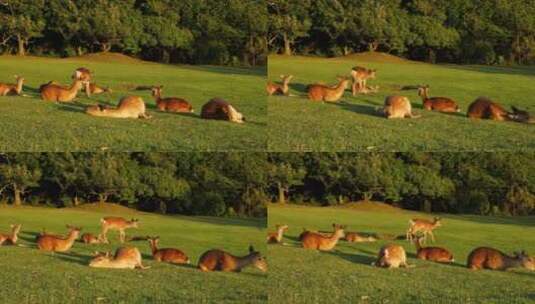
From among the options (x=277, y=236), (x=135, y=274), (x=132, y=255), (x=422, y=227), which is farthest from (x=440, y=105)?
(x=135, y=274)

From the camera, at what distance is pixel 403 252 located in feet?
48.1

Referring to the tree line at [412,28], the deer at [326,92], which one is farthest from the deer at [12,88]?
the deer at [326,92]

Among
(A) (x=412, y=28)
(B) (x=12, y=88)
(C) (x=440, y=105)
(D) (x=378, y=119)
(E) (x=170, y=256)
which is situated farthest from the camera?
(A) (x=412, y=28)

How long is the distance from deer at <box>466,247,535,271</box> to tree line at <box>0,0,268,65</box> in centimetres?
543

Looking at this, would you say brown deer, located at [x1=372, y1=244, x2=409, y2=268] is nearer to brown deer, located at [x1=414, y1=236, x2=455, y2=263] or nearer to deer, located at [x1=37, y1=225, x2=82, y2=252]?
brown deer, located at [x1=414, y1=236, x2=455, y2=263]

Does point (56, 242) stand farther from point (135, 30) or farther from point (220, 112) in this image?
point (135, 30)

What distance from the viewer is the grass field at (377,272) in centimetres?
1363

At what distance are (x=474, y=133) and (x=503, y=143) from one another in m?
0.41

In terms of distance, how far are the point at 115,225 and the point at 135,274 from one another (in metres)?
2.50

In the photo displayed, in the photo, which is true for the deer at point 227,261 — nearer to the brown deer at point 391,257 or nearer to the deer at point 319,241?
the deer at point 319,241

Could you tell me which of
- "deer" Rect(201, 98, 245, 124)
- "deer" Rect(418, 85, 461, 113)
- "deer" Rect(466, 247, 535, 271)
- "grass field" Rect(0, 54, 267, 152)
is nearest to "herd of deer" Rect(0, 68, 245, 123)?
"deer" Rect(201, 98, 245, 124)

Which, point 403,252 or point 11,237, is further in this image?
point 11,237

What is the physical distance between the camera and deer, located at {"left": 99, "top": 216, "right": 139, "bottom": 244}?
655 inches

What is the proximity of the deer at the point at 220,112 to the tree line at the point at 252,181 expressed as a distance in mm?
799
